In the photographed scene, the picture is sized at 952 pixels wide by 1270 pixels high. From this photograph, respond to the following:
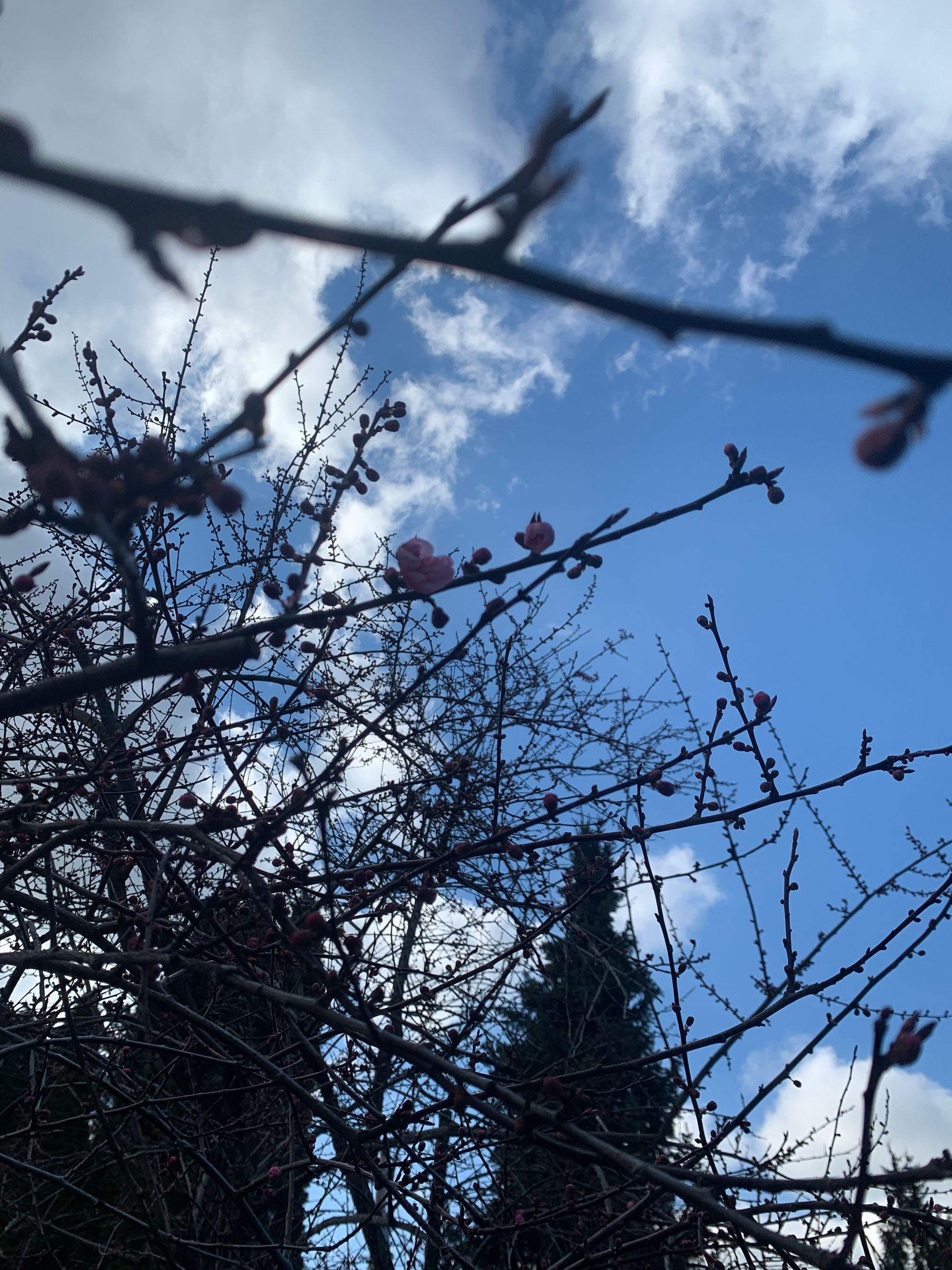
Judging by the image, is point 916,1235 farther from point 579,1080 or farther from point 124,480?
point 124,480

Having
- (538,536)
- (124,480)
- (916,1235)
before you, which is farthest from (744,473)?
(916,1235)

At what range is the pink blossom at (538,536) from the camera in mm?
1858

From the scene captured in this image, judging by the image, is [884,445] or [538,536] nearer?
[884,445]

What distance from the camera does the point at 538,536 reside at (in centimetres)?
186

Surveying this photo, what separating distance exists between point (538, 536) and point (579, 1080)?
144 centimetres

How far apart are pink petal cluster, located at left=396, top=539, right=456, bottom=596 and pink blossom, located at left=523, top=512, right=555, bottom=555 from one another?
200mm

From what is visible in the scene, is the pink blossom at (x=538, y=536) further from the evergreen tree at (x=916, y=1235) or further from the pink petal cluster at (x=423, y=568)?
the evergreen tree at (x=916, y=1235)

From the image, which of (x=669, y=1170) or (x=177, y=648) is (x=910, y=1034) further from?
(x=177, y=648)

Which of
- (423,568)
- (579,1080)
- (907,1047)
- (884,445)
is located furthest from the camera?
(579,1080)

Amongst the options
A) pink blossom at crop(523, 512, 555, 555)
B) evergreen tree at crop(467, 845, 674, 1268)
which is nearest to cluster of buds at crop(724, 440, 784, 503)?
pink blossom at crop(523, 512, 555, 555)

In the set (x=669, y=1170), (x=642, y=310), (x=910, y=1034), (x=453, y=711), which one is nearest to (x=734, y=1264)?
(x=669, y=1170)

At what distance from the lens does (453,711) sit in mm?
6527

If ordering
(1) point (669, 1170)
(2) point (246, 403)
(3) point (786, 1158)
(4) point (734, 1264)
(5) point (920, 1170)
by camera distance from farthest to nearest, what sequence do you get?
1. (3) point (786, 1158)
2. (4) point (734, 1264)
3. (1) point (669, 1170)
4. (5) point (920, 1170)
5. (2) point (246, 403)

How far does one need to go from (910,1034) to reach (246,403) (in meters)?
1.34
